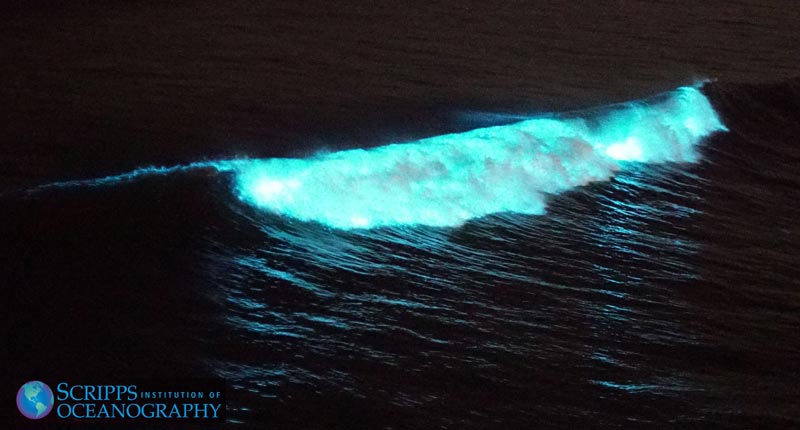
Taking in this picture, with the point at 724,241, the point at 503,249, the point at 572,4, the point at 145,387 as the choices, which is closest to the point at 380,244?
the point at 503,249

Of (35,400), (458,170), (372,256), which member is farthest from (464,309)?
(35,400)

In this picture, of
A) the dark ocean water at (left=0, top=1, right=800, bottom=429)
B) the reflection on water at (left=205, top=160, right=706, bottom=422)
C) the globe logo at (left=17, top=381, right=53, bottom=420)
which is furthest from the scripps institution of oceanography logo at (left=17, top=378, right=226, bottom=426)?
the reflection on water at (left=205, top=160, right=706, bottom=422)

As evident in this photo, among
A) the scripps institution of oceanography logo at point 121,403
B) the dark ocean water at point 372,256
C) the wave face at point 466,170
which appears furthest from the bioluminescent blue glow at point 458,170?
the scripps institution of oceanography logo at point 121,403

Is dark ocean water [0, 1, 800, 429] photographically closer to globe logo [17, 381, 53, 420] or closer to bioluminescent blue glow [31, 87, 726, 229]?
globe logo [17, 381, 53, 420]

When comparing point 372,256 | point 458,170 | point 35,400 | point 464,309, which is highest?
point 458,170

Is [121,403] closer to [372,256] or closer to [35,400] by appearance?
[35,400]

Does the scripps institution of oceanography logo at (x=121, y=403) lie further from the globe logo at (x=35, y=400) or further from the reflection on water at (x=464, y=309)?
the reflection on water at (x=464, y=309)

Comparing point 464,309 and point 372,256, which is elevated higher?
point 372,256
